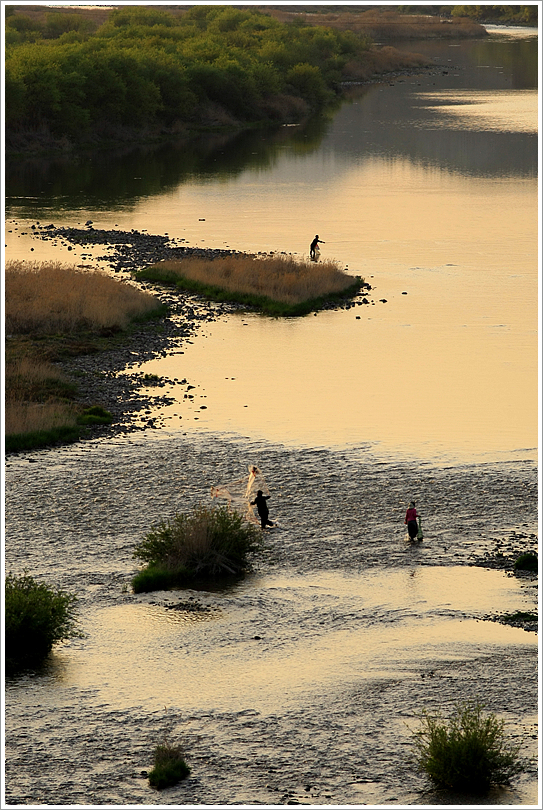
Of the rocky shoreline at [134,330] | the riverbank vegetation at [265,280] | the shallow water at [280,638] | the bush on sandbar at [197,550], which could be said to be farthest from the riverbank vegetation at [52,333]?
the bush on sandbar at [197,550]

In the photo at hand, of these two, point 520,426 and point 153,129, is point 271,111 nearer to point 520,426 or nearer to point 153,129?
point 153,129

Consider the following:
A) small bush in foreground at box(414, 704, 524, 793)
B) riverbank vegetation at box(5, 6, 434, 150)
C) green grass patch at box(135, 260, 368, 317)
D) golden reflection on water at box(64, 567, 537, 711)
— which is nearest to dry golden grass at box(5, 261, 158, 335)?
green grass patch at box(135, 260, 368, 317)

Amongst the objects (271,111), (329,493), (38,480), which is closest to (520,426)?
(329,493)

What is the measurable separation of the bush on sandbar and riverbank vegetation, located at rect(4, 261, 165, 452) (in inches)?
481

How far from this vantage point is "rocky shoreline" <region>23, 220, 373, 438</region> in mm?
46688

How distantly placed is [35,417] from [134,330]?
16.0 metres

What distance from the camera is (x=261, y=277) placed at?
67812mm

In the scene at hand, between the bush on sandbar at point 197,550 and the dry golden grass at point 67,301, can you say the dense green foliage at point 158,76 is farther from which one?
the bush on sandbar at point 197,550

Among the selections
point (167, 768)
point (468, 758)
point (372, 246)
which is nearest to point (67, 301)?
point (372, 246)

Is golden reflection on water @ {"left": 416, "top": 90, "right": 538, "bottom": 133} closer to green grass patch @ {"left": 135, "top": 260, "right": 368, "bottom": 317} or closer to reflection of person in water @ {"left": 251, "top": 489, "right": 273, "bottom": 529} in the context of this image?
green grass patch @ {"left": 135, "top": 260, "right": 368, "bottom": 317}

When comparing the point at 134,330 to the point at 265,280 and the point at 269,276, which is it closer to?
the point at 265,280

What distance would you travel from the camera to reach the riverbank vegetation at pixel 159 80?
118750mm

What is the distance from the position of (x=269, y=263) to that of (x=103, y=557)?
40504 mm

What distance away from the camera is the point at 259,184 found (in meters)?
105
